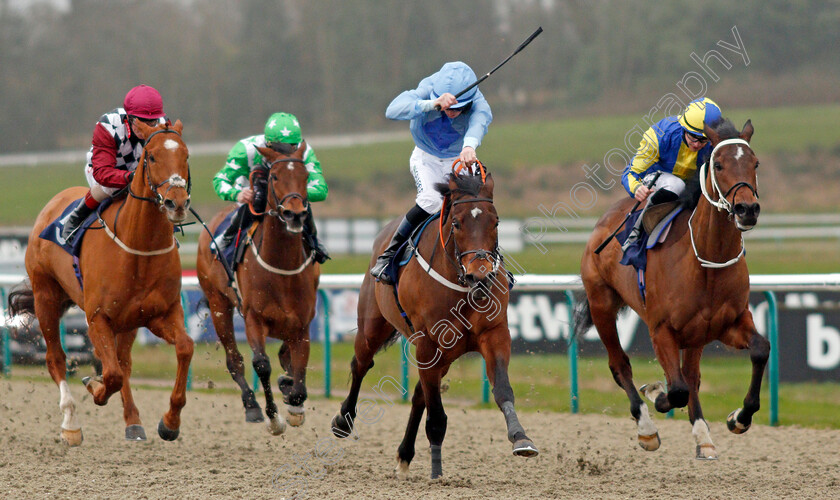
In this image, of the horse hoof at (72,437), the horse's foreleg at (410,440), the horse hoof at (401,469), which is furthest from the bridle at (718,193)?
the horse hoof at (72,437)

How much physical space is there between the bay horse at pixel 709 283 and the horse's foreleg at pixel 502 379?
2.97 feet

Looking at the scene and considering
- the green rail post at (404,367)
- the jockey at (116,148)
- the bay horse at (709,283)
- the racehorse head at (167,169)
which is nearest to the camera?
the bay horse at (709,283)

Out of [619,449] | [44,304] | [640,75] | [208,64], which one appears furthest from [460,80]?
[208,64]

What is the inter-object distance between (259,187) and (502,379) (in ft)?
7.50

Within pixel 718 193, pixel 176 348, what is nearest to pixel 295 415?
pixel 176 348

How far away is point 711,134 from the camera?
4707 millimetres

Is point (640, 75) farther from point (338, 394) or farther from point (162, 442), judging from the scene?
point (162, 442)

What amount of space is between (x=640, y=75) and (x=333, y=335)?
20740 mm

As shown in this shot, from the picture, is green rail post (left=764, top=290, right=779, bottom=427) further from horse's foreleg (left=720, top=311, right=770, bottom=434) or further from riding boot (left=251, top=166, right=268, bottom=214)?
riding boot (left=251, top=166, right=268, bottom=214)

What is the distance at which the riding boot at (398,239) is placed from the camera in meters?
5.21

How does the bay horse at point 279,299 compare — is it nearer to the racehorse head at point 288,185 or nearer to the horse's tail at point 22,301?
the racehorse head at point 288,185

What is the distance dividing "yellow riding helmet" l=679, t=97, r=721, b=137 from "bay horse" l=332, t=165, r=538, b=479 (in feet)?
3.89

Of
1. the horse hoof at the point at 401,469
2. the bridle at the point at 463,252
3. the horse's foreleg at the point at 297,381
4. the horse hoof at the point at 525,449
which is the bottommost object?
the horse hoof at the point at 401,469

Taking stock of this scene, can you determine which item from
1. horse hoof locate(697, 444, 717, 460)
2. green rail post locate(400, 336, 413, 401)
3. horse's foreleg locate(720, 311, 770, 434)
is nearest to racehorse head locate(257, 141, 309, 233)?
horse's foreleg locate(720, 311, 770, 434)
